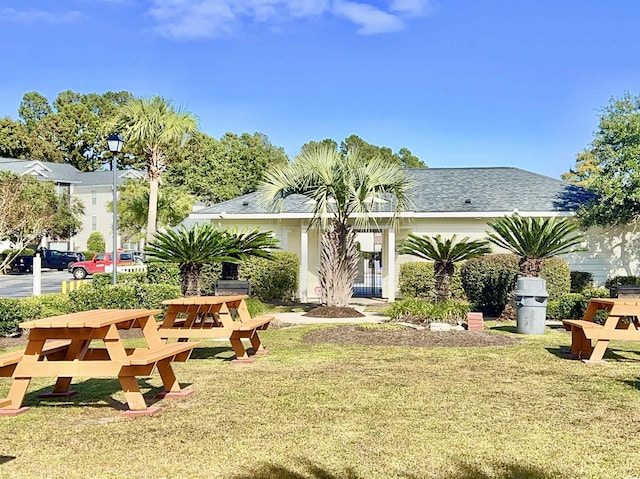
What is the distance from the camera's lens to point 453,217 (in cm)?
1950

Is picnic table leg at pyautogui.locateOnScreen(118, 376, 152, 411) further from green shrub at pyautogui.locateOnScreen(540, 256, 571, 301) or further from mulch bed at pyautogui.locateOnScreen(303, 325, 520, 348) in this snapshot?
green shrub at pyautogui.locateOnScreen(540, 256, 571, 301)

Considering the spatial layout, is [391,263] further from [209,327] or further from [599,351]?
[599,351]

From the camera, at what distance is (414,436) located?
501cm

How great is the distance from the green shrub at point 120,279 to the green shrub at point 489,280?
26.4 ft

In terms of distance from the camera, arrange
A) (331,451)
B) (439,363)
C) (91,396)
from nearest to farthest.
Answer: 1. (331,451)
2. (91,396)
3. (439,363)

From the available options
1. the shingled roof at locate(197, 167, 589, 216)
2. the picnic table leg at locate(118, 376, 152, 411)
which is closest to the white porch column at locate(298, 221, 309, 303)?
the shingled roof at locate(197, 167, 589, 216)

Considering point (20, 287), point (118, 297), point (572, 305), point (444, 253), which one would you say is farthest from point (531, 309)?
point (20, 287)

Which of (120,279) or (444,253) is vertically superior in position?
(444,253)

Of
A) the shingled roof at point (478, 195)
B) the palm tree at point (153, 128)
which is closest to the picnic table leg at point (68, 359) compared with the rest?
the shingled roof at point (478, 195)

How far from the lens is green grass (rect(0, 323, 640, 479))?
4.31 m

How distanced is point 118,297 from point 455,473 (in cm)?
1001

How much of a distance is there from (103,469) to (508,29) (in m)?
15.5

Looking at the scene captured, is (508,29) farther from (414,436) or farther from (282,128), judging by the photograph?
(282,128)

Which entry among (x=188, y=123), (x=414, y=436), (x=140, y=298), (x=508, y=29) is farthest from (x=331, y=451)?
(x=188, y=123)
